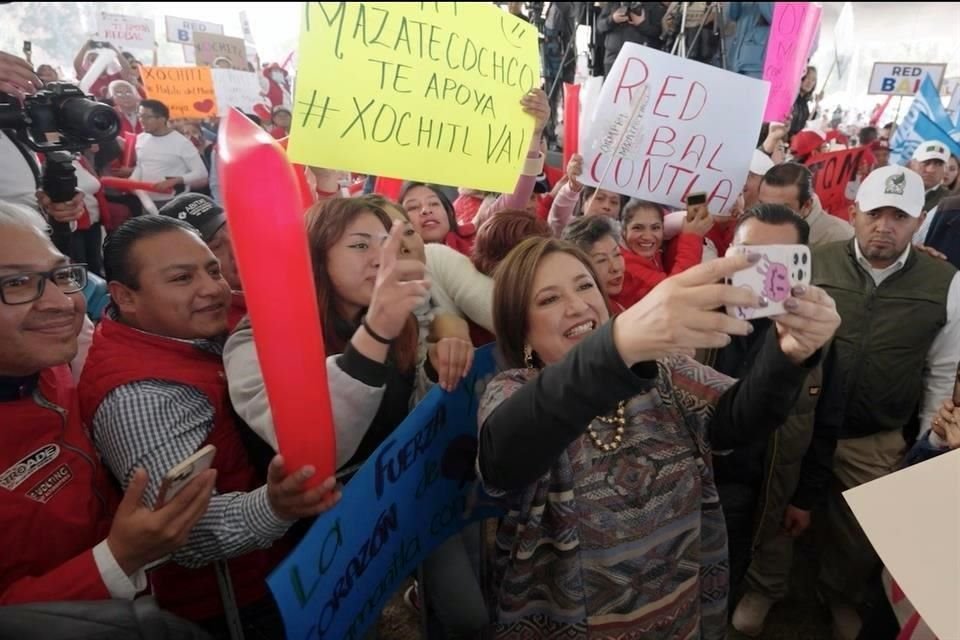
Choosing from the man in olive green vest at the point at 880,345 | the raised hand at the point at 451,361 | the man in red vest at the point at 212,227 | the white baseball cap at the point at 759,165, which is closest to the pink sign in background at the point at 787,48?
the white baseball cap at the point at 759,165

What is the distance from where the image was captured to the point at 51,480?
43.3 inches

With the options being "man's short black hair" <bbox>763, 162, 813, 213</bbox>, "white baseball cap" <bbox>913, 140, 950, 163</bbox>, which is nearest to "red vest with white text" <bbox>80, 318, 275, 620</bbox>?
"man's short black hair" <bbox>763, 162, 813, 213</bbox>

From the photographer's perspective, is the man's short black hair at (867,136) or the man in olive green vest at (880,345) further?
the man's short black hair at (867,136)

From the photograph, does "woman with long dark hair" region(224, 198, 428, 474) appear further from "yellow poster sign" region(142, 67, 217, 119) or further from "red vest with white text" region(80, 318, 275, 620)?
"yellow poster sign" region(142, 67, 217, 119)

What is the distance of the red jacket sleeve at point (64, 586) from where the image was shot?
960mm

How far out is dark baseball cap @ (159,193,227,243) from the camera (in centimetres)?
188

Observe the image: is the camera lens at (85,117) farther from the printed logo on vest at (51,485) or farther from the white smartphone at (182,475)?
the white smartphone at (182,475)

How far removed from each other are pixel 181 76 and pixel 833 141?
26.7 ft

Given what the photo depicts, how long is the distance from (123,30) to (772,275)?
9410 mm

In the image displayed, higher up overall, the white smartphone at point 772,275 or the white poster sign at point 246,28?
the white poster sign at point 246,28

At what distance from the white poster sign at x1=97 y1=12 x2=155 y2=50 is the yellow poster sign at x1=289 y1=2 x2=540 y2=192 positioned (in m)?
8.16

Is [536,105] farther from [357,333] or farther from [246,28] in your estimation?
[246,28]

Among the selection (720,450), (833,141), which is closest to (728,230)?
(720,450)

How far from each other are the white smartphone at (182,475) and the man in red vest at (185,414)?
0.10m
